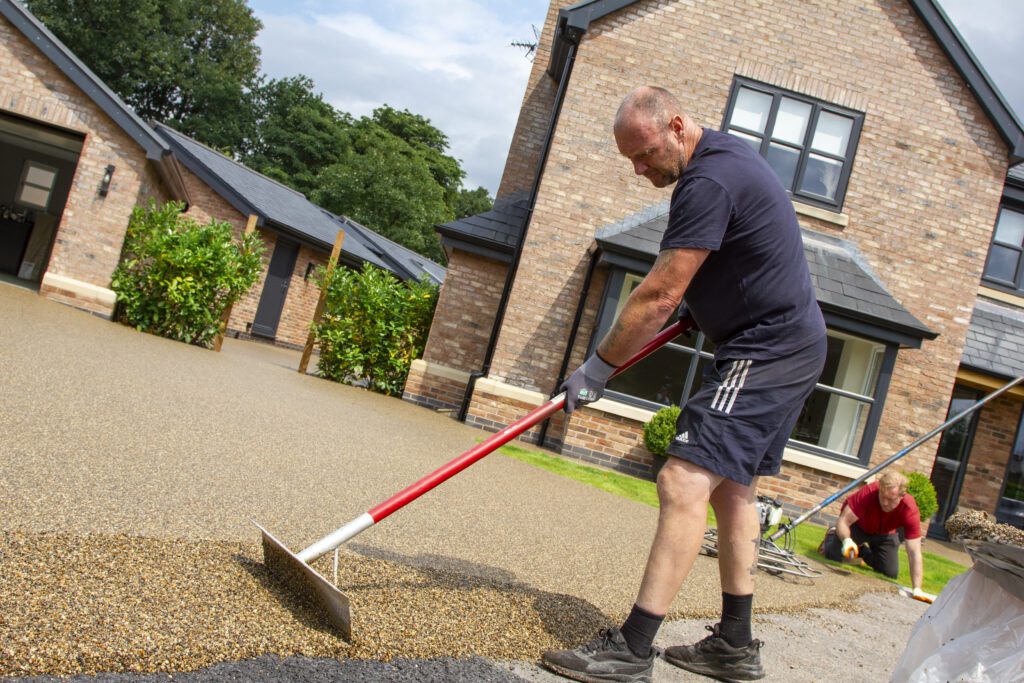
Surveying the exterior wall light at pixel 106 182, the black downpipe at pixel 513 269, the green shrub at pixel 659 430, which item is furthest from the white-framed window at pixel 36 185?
the green shrub at pixel 659 430

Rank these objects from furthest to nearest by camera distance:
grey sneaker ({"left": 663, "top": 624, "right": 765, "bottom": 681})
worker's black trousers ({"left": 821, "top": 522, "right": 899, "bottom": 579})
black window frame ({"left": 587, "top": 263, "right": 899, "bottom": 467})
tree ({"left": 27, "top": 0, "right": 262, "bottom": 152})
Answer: tree ({"left": 27, "top": 0, "right": 262, "bottom": 152}) → black window frame ({"left": 587, "top": 263, "right": 899, "bottom": 467}) → worker's black trousers ({"left": 821, "top": 522, "right": 899, "bottom": 579}) → grey sneaker ({"left": 663, "top": 624, "right": 765, "bottom": 681})

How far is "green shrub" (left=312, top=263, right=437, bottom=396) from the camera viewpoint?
507 inches

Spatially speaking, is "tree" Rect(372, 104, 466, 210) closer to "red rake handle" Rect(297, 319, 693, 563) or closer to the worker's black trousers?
the worker's black trousers

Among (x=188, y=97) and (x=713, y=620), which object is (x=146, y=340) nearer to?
(x=713, y=620)

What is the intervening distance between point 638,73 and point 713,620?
30.5 feet

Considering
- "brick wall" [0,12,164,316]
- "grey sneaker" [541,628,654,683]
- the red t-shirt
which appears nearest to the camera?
"grey sneaker" [541,628,654,683]

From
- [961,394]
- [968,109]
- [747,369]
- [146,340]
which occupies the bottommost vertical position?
[146,340]

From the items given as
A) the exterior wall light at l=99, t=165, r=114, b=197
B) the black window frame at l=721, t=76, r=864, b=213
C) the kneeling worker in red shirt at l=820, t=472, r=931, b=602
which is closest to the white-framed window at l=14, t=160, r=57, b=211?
the exterior wall light at l=99, t=165, r=114, b=197

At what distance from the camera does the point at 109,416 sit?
17.8 feet

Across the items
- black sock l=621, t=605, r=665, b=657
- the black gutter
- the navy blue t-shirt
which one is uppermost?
the black gutter

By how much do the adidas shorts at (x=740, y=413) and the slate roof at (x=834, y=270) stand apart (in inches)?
300

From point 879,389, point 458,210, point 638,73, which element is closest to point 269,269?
point 638,73

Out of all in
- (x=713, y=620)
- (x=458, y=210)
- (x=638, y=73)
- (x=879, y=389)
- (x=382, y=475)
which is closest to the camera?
(x=713, y=620)

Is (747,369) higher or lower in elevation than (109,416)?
higher
